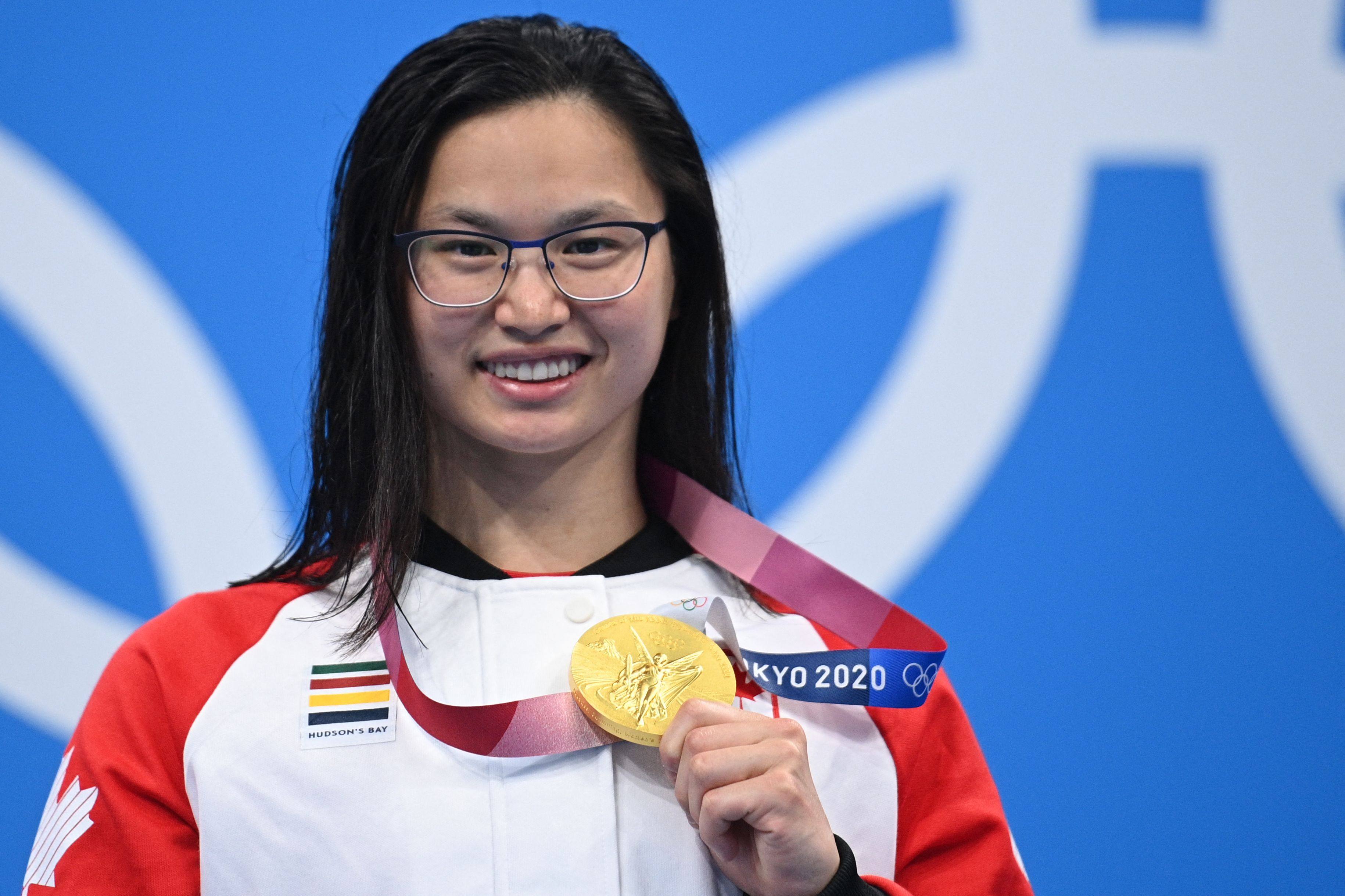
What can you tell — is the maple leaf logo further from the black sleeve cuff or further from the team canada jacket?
the black sleeve cuff

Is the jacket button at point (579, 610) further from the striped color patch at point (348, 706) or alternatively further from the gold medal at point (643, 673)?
the striped color patch at point (348, 706)

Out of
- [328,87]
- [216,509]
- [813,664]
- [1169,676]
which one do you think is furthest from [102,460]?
[1169,676]

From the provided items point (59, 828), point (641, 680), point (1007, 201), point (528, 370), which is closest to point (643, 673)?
point (641, 680)

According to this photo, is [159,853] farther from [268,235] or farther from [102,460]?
[268,235]

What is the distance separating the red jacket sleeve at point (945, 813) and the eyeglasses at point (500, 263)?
564 millimetres

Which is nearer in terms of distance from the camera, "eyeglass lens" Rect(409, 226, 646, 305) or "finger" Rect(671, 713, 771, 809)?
"finger" Rect(671, 713, 771, 809)

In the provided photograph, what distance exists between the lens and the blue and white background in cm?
211

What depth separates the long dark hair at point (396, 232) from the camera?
139 cm

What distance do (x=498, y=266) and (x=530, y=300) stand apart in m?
0.06

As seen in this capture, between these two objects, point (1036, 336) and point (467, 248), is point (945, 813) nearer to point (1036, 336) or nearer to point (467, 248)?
point (467, 248)

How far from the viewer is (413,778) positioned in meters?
1.27

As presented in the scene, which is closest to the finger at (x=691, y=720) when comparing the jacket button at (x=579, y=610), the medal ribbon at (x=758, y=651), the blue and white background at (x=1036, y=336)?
the medal ribbon at (x=758, y=651)

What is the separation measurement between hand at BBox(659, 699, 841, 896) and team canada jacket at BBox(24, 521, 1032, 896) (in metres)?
0.05

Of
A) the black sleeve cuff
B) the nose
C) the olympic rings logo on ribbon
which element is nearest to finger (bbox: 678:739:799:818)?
the black sleeve cuff
